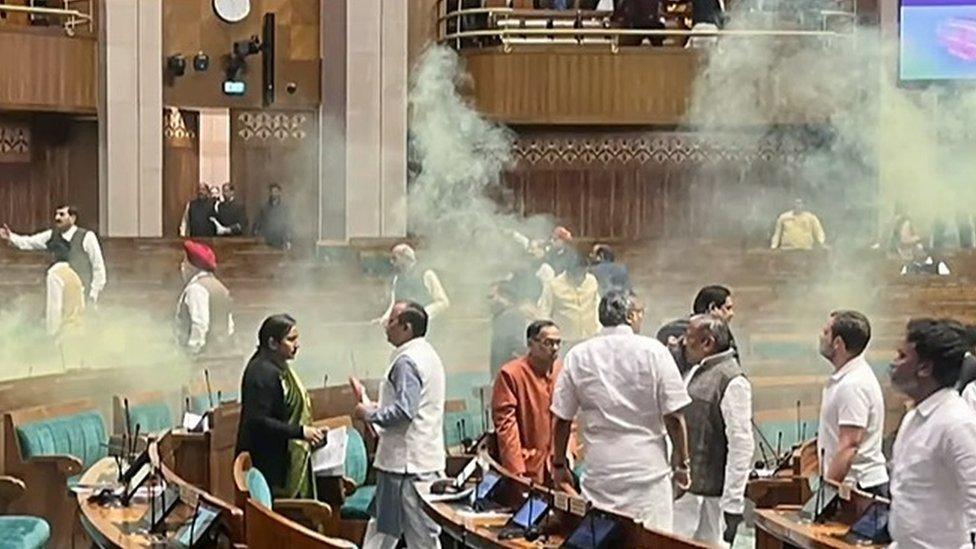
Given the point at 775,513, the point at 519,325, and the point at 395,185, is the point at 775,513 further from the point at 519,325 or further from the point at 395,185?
the point at 395,185

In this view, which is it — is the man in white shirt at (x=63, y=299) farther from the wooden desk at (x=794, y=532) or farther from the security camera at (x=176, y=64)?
the security camera at (x=176, y=64)

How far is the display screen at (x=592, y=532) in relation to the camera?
18.4 feet

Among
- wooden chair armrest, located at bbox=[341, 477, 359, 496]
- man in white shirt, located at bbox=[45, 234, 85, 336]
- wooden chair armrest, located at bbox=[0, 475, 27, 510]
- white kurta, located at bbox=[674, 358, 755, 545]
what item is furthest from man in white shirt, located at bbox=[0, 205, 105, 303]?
white kurta, located at bbox=[674, 358, 755, 545]

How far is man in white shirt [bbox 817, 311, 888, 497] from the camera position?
20.5ft

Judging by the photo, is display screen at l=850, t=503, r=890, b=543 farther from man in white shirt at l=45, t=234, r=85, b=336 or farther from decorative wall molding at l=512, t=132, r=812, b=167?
decorative wall molding at l=512, t=132, r=812, b=167

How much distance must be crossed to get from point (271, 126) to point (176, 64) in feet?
4.67

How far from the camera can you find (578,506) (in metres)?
5.92

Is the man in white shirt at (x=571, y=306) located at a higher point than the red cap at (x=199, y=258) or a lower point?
lower

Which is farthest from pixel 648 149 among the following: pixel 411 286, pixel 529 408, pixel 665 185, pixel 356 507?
pixel 529 408

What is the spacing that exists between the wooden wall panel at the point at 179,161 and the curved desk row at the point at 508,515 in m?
13.5

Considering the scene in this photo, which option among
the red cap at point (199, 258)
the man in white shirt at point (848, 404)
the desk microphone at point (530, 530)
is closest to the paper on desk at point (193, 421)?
the red cap at point (199, 258)

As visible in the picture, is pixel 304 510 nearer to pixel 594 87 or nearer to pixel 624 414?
pixel 624 414

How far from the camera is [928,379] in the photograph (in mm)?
4914

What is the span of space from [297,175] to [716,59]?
16.3 ft
